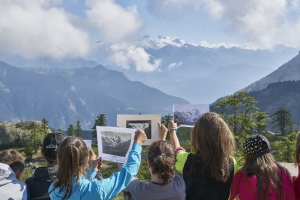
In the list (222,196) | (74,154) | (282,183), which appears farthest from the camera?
(222,196)

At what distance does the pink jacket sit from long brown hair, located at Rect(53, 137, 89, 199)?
7.06ft

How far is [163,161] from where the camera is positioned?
414 cm

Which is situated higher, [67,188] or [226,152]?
[226,152]

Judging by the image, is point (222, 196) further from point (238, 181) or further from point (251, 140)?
point (251, 140)

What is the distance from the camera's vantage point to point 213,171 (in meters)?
4.30

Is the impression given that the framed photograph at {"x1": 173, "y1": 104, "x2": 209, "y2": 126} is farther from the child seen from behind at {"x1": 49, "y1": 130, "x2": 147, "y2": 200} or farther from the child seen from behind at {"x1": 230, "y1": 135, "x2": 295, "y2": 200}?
the child seen from behind at {"x1": 49, "y1": 130, "x2": 147, "y2": 200}

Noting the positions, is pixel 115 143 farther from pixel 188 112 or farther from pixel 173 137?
pixel 188 112

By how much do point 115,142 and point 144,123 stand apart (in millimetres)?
700

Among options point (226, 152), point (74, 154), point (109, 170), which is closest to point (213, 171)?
point (226, 152)

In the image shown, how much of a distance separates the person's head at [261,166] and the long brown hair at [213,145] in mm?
270

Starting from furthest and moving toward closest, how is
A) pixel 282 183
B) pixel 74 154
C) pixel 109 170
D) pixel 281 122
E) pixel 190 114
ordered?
pixel 281 122
pixel 109 170
pixel 190 114
pixel 282 183
pixel 74 154

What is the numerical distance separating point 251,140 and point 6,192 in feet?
11.1

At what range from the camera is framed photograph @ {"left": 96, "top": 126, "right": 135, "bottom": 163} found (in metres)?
5.70

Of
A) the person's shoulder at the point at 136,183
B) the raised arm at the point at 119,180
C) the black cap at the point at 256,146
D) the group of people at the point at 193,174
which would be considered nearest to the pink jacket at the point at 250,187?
the group of people at the point at 193,174
